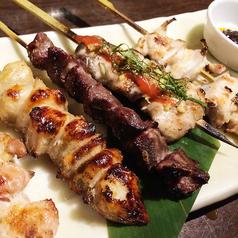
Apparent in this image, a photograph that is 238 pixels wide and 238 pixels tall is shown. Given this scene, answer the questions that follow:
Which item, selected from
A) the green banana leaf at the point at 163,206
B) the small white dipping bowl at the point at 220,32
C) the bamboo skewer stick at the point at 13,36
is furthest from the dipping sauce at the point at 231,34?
the bamboo skewer stick at the point at 13,36

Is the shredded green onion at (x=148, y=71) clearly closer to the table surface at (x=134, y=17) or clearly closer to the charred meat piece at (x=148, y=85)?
the charred meat piece at (x=148, y=85)

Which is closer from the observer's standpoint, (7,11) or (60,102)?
(60,102)

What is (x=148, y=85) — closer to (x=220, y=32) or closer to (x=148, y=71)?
(x=148, y=71)

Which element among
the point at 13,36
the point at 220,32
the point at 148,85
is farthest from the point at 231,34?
the point at 13,36

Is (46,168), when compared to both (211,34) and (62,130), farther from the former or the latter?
(211,34)

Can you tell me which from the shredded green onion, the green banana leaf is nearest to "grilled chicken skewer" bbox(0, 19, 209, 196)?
the green banana leaf

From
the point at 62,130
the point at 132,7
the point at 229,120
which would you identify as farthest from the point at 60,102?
the point at 132,7
